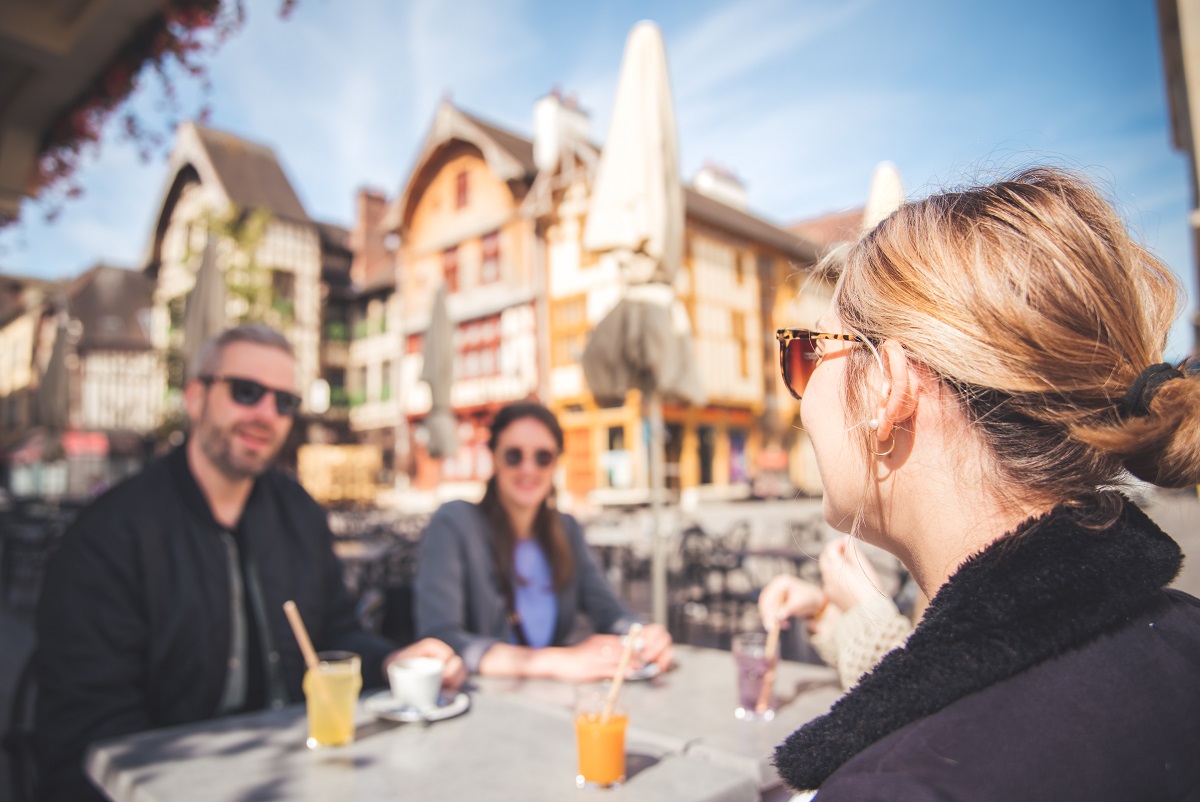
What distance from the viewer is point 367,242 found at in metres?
29.8

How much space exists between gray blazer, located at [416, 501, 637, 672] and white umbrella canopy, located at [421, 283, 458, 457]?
26.0 feet

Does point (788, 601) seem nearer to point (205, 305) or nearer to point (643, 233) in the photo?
point (643, 233)

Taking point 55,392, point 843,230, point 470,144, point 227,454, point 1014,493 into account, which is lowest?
point 1014,493

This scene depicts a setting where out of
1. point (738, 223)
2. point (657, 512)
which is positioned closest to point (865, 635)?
point (657, 512)

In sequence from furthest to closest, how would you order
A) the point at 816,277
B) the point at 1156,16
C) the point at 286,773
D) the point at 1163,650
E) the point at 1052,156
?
the point at 1156,16 → the point at 286,773 → the point at 816,277 → the point at 1052,156 → the point at 1163,650

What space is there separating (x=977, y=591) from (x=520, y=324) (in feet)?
70.8

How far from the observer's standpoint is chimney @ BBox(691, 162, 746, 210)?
90.4 feet

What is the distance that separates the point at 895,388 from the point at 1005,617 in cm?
28

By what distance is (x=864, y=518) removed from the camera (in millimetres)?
977

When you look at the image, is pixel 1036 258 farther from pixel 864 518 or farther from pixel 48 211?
pixel 48 211

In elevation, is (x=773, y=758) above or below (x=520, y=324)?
below

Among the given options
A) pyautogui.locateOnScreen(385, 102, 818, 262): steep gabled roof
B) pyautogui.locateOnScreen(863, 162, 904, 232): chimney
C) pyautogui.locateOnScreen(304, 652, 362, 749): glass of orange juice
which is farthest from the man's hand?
pyautogui.locateOnScreen(385, 102, 818, 262): steep gabled roof

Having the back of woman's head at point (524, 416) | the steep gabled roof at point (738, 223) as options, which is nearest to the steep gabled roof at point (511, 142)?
the steep gabled roof at point (738, 223)

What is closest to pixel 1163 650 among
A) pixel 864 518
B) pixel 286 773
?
pixel 864 518
